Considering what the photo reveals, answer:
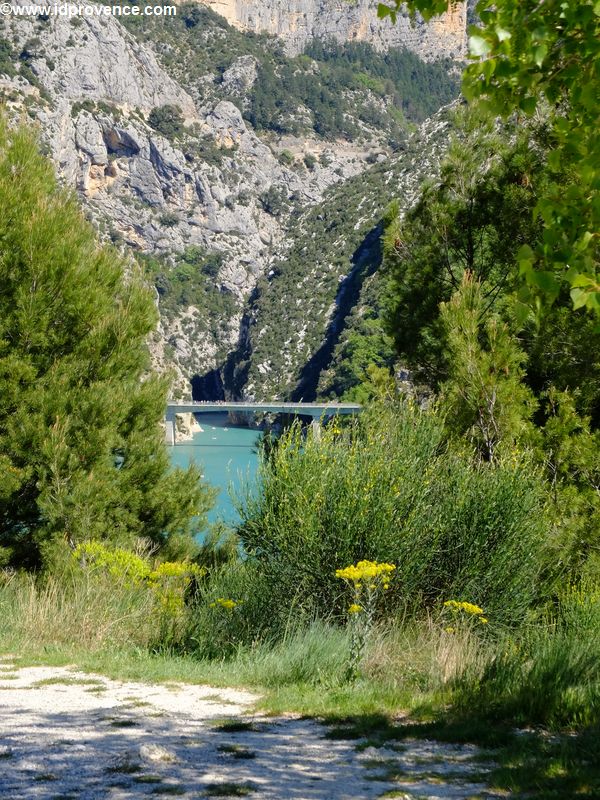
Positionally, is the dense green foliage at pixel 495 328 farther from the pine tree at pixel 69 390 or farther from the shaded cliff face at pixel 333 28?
the shaded cliff face at pixel 333 28

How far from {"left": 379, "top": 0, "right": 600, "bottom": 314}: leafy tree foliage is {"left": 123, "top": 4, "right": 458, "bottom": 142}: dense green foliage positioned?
140 m

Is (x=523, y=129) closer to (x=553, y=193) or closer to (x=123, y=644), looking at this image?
(x=123, y=644)

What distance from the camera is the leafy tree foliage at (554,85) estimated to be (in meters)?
2.41

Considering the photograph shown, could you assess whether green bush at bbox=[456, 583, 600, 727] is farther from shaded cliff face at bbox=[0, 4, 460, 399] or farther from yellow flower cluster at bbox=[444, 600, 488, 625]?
shaded cliff face at bbox=[0, 4, 460, 399]

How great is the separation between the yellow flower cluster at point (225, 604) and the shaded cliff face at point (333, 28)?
558 ft

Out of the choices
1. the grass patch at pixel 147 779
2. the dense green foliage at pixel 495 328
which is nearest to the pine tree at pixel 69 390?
the dense green foliage at pixel 495 328

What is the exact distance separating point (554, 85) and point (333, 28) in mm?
179964

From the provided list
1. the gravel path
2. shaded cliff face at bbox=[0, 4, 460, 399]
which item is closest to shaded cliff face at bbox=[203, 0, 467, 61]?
shaded cliff face at bbox=[0, 4, 460, 399]

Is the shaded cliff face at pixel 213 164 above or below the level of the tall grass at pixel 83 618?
above

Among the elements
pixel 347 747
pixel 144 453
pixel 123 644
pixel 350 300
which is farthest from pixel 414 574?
pixel 350 300

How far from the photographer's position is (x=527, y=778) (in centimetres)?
332

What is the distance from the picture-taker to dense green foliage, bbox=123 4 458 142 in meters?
139

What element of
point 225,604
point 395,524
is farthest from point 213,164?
point 225,604

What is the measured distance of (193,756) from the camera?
145 inches
